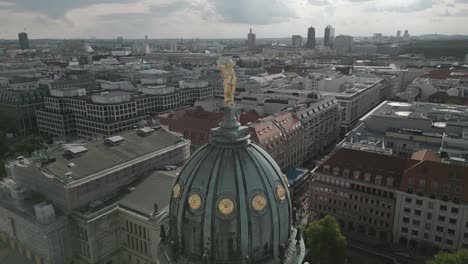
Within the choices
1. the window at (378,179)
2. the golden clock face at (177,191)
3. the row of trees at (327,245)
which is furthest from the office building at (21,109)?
the golden clock face at (177,191)

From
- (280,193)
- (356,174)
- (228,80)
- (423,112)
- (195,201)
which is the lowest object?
(356,174)

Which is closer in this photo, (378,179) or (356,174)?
(378,179)

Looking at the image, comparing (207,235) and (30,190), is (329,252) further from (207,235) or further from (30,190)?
(30,190)

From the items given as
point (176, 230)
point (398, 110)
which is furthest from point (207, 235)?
point (398, 110)

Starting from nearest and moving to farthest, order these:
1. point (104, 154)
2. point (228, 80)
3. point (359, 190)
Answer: point (228, 80), point (104, 154), point (359, 190)

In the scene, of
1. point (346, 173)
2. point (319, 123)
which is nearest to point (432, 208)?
point (346, 173)

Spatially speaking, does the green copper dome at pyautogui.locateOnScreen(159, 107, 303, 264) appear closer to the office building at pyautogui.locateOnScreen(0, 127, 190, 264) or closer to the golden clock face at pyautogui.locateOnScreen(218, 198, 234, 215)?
the golden clock face at pyautogui.locateOnScreen(218, 198, 234, 215)

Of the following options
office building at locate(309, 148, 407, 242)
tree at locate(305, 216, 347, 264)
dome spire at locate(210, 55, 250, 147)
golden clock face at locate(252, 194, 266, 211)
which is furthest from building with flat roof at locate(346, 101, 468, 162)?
dome spire at locate(210, 55, 250, 147)

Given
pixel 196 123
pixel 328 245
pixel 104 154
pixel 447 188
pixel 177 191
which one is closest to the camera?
pixel 177 191

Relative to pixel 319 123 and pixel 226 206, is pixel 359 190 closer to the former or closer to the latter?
pixel 319 123
